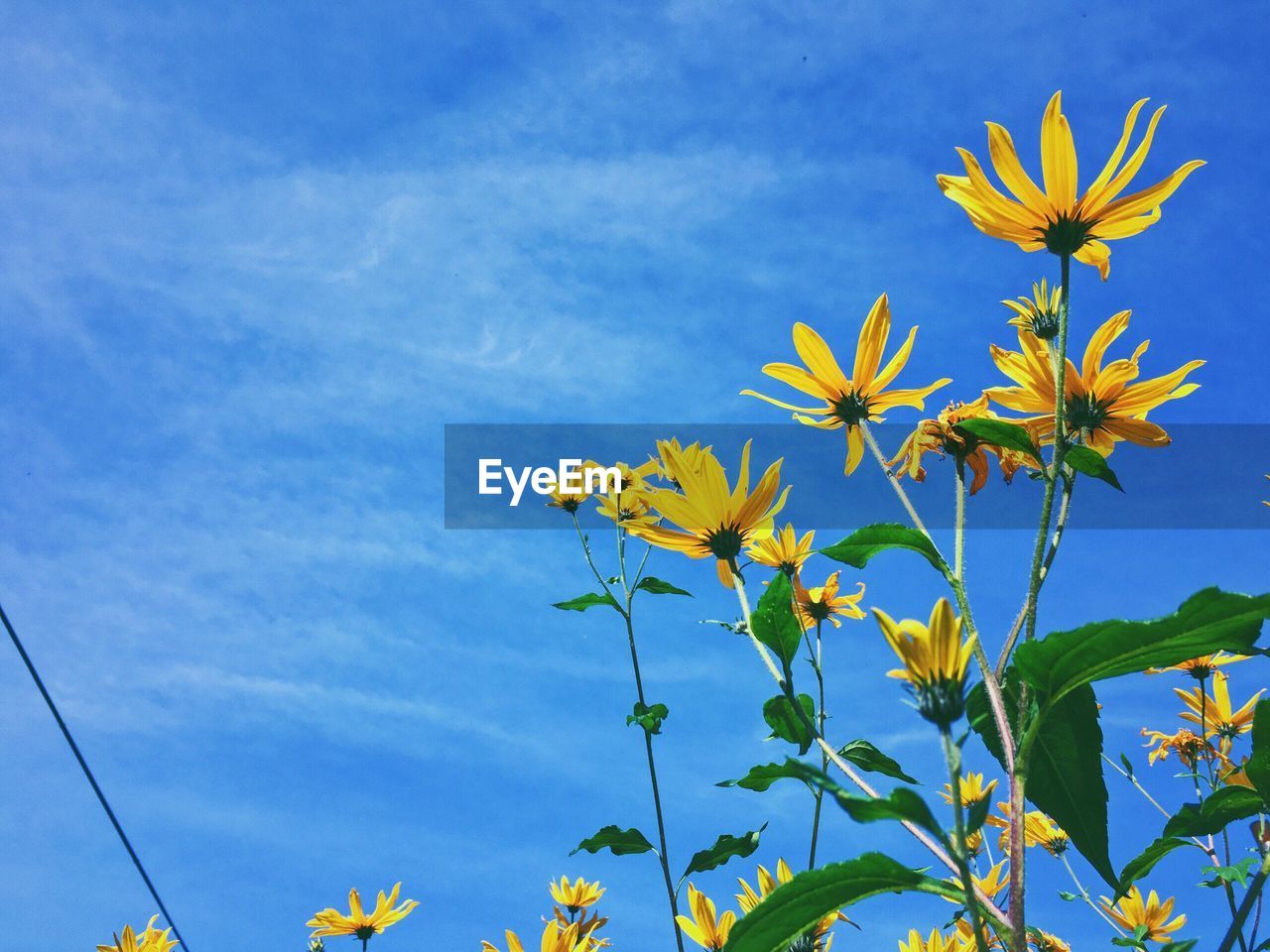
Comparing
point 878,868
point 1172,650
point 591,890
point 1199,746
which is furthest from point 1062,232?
point 591,890

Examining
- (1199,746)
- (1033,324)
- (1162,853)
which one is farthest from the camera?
(1199,746)

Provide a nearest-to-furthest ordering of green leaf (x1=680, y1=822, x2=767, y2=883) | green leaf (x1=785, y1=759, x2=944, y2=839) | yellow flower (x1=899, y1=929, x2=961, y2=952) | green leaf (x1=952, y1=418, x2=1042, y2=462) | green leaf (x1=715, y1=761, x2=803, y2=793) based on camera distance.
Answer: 1. green leaf (x1=785, y1=759, x2=944, y2=839)
2. green leaf (x1=952, y1=418, x2=1042, y2=462)
3. green leaf (x1=715, y1=761, x2=803, y2=793)
4. yellow flower (x1=899, y1=929, x2=961, y2=952)
5. green leaf (x1=680, y1=822, x2=767, y2=883)

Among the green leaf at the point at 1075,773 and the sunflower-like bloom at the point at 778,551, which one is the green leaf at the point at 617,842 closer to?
the sunflower-like bloom at the point at 778,551

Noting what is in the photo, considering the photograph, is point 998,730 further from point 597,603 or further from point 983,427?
point 597,603

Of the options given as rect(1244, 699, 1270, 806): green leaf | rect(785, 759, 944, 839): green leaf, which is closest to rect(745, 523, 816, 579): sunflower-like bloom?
rect(1244, 699, 1270, 806): green leaf

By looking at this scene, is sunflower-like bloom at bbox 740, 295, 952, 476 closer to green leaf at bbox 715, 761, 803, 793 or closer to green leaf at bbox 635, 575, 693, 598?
green leaf at bbox 715, 761, 803, 793

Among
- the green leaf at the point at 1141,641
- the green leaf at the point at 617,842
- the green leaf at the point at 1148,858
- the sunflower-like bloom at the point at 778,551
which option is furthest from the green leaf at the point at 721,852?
the green leaf at the point at 1141,641

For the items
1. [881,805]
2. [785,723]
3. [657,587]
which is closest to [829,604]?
[657,587]

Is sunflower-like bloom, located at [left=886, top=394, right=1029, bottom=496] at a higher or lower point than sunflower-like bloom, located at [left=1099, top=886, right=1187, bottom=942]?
higher
